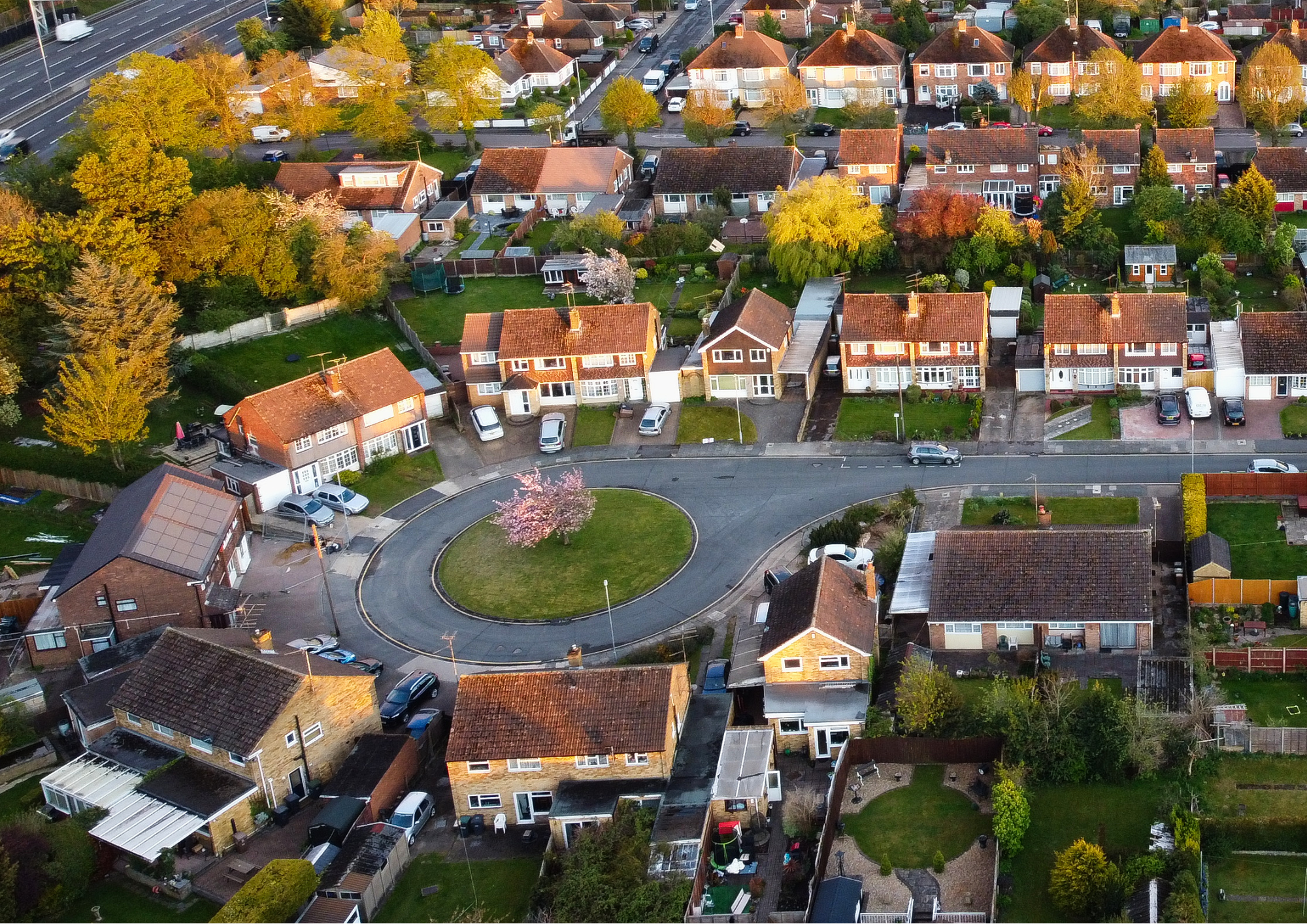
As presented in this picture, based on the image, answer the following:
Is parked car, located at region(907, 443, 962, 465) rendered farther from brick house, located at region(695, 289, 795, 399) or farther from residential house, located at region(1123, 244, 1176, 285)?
residential house, located at region(1123, 244, 1176, 285)

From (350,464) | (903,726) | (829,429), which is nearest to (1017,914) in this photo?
(903,726)

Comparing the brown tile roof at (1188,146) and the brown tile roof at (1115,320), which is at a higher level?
the brown tile roof at (1188,146)

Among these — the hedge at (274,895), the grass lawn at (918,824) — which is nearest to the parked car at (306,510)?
the hedge at (274,895)

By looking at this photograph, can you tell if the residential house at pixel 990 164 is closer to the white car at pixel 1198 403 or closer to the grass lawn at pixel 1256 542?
the white car at pixel 1198 403

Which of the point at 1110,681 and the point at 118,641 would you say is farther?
the point at 118,641

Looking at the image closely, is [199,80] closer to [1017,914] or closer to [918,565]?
[918,565]

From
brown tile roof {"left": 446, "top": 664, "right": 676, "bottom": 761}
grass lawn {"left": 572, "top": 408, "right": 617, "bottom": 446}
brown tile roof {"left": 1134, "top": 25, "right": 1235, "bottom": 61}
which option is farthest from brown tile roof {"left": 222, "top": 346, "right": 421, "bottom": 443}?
brown tile roof {"left": 1134, "top": 25, "right": 1235, "bottom": 61}
